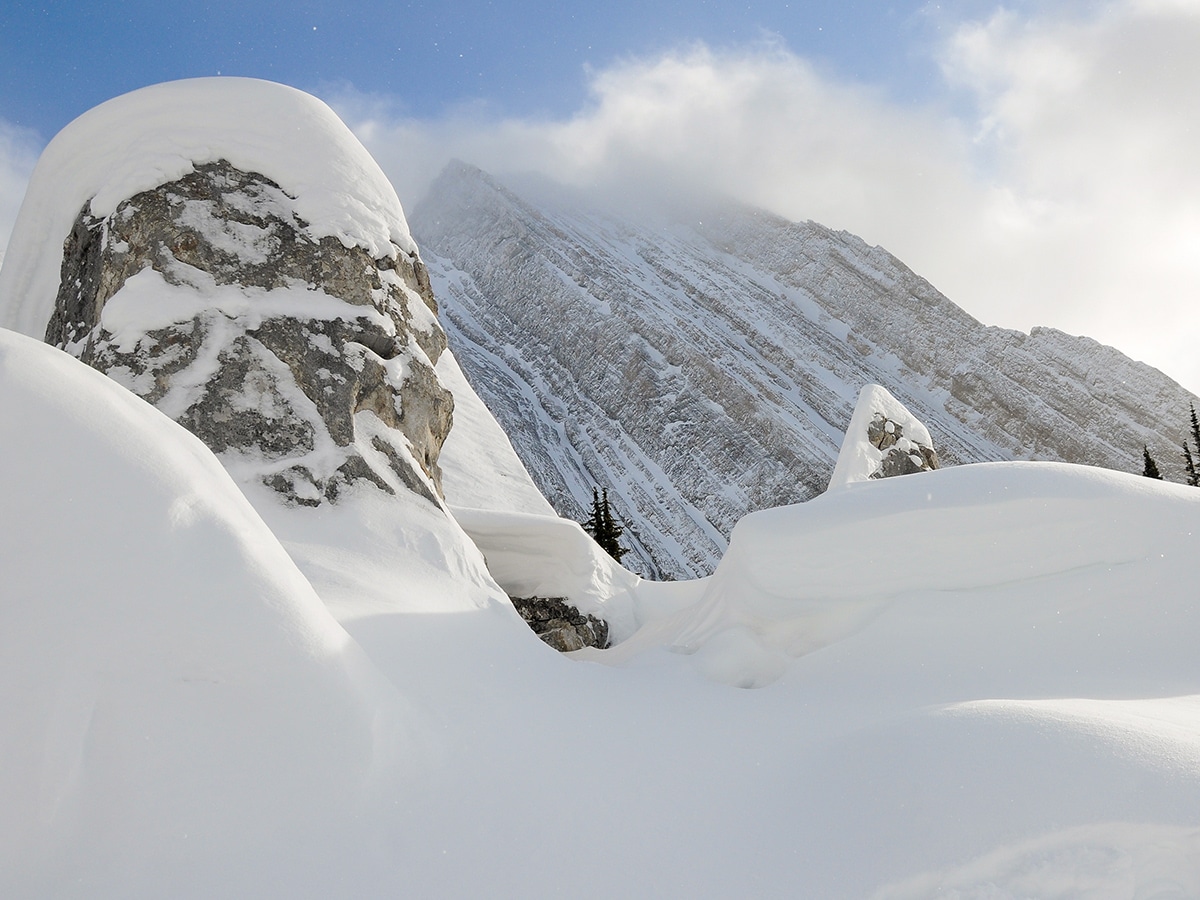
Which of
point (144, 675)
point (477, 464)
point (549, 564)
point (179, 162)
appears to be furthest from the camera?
point (477, 464)

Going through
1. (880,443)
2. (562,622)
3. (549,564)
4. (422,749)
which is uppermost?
(880,443)

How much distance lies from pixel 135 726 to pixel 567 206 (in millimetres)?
101702

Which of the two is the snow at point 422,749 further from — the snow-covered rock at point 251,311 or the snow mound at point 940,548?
the snow-covered rock at point 251,311

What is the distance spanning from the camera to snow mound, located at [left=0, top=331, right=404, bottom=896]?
2.26m

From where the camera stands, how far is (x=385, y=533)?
5.77 metres

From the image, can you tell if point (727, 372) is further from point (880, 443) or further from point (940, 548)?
point (940, 548)

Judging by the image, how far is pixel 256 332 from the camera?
252 inches

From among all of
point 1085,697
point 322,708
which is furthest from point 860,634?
point 322,708

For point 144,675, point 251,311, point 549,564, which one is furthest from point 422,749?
point 549,564

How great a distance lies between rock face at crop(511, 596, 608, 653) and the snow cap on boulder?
6.46 metres

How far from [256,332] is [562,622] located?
4901mm

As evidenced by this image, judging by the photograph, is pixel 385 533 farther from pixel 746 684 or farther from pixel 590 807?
pixel 590 807

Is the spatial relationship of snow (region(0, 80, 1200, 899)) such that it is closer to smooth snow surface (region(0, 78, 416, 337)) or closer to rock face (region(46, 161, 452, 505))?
rock face (region(46, 161, 452, 505))

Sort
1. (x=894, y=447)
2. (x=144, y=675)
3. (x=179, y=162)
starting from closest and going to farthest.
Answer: (x=144, y=675) < (x=179, y=162) < (x=894, y=447)
